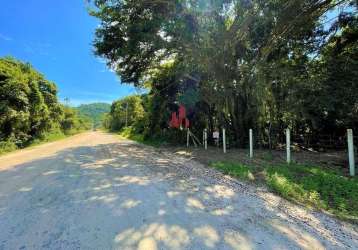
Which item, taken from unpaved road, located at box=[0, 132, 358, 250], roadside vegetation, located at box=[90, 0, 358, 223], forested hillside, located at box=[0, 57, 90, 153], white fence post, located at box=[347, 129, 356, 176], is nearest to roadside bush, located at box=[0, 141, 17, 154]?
forested hillside, located at box=[0, 57, 90, 153]

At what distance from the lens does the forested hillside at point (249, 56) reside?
1016 cm

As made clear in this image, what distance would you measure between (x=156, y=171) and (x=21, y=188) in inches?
125

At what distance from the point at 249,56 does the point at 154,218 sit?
38.1 feet

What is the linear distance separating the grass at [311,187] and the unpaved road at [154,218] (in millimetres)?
458

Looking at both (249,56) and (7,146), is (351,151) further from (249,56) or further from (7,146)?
(7,146)

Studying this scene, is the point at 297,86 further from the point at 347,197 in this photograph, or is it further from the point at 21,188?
the point at 21,188

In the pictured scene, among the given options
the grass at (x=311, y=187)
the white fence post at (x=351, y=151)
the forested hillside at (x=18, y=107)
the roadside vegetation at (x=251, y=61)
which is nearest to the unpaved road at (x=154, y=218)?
the grass at (x=311, y=187)

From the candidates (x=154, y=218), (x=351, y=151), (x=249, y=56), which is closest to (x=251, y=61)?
(x=249, y=56)

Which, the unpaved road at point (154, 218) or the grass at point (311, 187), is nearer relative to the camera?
the unpaved road at point (154, 218)

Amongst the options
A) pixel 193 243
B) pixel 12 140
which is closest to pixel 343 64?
pixel 193 243

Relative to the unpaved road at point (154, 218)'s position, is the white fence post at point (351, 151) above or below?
above

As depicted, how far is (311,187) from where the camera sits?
5453 millimetres

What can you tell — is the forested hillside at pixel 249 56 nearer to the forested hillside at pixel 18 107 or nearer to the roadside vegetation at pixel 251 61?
the roadside vegetation at pixel 251 61

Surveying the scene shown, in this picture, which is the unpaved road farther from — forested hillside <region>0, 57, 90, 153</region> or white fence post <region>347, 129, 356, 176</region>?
forested hillside <region>0, 57, 90, 153</region>
